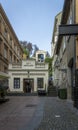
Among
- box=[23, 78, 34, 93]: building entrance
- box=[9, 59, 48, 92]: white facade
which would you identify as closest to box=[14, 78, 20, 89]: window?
box=[9, 59, 48, 92]: white facade

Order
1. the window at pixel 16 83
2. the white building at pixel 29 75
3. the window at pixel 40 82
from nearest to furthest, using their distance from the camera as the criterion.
A: the window at pixel 16 83 < the window at pixel 40 82 < the white building at pixel 29 75

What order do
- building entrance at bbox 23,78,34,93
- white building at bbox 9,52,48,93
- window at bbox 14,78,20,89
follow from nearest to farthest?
window at bbox 14,78,20,89 → white building at bbox 9,52,48,93 → building entrance at bbox 23,78,34,93

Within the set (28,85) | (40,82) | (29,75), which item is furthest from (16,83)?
(40,82)

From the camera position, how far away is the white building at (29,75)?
4812cm

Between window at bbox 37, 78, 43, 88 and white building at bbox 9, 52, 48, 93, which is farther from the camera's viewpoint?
white building at bbox 9, 52, 48, 93

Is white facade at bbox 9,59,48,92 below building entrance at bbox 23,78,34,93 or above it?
above

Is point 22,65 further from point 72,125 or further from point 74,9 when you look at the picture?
point 72,125

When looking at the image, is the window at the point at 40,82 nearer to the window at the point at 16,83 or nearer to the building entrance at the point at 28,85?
the building entrance at the point at 28,85

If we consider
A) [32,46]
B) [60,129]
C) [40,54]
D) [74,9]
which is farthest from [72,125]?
[32,46]

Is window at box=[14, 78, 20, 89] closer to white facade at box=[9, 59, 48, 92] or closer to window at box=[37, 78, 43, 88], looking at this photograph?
white facade at box=[9, 59, 48, 92]

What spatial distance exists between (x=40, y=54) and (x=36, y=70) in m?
27.2

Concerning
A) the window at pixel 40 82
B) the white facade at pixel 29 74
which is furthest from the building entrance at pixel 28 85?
the window at pixel 40 82

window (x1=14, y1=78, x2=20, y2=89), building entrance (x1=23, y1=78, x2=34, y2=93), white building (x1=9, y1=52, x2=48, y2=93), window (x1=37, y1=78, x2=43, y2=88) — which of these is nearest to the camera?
window (x1=14, y1=78, x2=20, y2=89)

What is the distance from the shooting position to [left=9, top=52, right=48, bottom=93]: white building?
48116 mm
